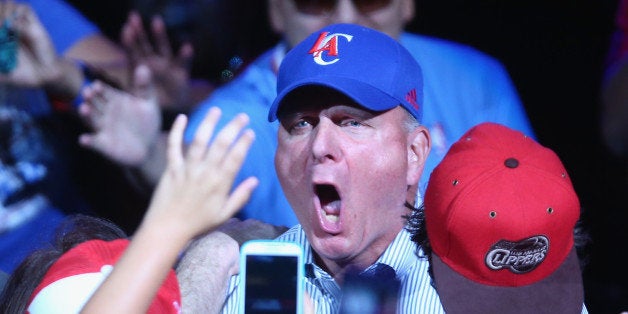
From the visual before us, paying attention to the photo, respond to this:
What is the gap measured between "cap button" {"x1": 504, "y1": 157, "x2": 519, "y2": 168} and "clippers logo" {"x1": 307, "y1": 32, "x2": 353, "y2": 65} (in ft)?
1.09

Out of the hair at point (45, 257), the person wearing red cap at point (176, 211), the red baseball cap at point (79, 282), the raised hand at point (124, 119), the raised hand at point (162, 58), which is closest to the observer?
the person wearing red cap at point (176, 211)

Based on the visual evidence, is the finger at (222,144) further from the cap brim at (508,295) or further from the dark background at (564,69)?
the dark background at (564,69)

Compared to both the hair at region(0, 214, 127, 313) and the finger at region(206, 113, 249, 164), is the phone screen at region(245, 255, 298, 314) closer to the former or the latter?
the finger at region(206, 113, 249, 164)

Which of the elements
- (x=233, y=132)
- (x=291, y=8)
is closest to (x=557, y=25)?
(x=291, y=8)

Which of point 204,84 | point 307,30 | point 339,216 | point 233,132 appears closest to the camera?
point 233,132

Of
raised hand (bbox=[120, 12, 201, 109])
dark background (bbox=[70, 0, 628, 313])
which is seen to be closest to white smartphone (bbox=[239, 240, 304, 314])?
raised hand (bbox=[120, 12, 201, 109])

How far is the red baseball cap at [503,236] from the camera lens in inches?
54.8

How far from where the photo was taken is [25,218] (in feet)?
7.17

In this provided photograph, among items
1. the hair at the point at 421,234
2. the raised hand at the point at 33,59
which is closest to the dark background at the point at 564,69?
the raised hand at the point at 33,59

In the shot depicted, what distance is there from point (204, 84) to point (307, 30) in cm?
33

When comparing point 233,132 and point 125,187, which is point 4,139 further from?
point 233,132

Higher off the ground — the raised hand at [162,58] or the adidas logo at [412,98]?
the adidas logo at [412,98]

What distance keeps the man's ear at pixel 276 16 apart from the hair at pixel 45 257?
2.62 ft

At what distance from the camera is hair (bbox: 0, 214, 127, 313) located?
1387 mm
